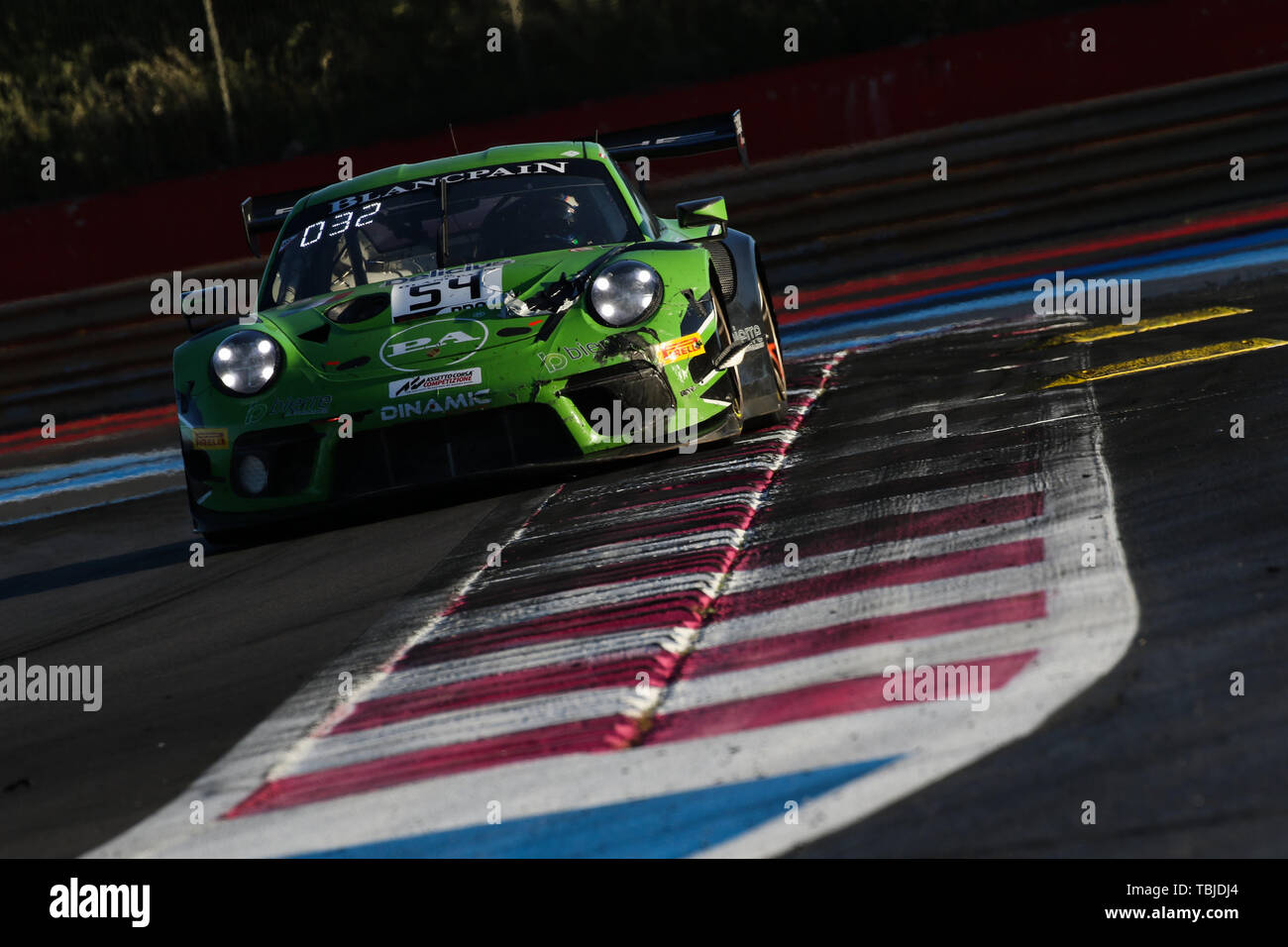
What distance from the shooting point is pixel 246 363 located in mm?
5434

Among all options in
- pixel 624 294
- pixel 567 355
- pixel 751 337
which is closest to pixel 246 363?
pixel 567 355

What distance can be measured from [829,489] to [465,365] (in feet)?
3.95

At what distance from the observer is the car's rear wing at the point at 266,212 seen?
23.4ft

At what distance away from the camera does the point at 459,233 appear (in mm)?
6199

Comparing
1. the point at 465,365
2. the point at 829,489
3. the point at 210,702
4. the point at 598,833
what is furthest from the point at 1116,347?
the point at 598,833

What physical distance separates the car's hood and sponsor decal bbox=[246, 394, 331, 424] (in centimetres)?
10

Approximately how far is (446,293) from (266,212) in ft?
6.42

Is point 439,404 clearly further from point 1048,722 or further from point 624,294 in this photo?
point 1048,722

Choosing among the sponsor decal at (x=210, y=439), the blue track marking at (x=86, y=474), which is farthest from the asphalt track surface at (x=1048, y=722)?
the blue track marking at (x=86, y=474)

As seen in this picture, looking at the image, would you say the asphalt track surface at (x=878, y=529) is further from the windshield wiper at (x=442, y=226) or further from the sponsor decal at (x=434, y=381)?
the windshield wiper at (x=442, y=226)

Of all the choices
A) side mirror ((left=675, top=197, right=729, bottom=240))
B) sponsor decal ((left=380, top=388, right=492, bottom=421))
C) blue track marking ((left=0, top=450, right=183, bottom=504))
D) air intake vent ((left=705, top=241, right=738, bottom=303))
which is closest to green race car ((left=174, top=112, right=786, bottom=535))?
sponsor decal ((left=380, top=388, right=492, bottom=421))

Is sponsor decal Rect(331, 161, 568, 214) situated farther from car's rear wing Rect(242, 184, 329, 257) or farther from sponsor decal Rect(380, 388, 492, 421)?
sponsor decal Rect(380, 388, 492, 421)

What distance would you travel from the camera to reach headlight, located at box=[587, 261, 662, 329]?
5.36 m
